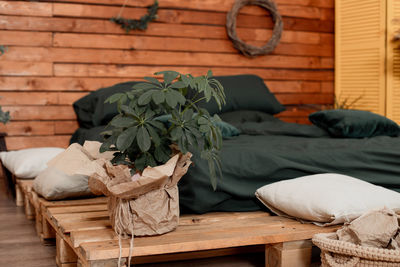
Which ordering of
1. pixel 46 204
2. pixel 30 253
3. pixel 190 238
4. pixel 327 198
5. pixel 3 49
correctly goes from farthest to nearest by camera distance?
1. pixel 3 49
2. pixel 46 204
3. pixel 30 253
4. pixel 327 198
5. pixel 190 238

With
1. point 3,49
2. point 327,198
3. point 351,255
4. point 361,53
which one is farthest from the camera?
point 361,53

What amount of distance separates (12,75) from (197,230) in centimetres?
249

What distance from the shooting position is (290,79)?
4.70m

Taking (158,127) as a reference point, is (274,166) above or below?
below

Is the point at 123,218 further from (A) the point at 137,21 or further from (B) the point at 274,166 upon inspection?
(A) the point at 137,21

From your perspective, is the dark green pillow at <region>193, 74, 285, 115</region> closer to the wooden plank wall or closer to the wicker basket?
the wooden plank wall

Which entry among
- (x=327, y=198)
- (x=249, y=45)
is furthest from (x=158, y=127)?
(x=249, y=45)

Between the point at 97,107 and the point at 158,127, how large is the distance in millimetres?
1915

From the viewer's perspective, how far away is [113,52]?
161 inches

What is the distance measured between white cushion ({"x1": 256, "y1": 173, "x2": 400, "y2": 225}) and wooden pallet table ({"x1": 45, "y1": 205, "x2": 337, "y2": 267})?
5 cm

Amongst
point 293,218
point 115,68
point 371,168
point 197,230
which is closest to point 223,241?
point 197,230

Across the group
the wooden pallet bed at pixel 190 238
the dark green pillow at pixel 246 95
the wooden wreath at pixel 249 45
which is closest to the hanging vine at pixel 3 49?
the dark green pillow at pixel 246 95

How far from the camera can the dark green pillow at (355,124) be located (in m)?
2.78

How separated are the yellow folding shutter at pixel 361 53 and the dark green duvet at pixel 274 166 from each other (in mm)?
1820
